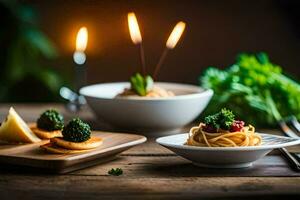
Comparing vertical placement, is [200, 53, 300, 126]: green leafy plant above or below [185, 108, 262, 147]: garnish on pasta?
above

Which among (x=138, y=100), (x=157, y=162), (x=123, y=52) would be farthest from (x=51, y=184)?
(x=123, y=52)

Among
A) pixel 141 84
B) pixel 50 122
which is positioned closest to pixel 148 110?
pixel 141 84

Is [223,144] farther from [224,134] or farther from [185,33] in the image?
[185,33]

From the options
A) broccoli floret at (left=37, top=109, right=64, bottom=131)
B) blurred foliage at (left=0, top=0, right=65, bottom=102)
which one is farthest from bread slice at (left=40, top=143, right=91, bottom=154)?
blurred foliage at (left=0, top=0, right=65, bottom=102)

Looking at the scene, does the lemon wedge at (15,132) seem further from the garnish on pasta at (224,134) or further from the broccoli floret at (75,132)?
the garnish on pasta at (224,134)

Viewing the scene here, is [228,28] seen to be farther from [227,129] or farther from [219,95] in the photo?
[227,129]

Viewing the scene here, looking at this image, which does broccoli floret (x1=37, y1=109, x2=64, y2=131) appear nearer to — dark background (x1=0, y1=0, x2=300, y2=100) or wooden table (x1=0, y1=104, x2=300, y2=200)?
wooden table (x1=0, y1=104, x2=300, y2=200)

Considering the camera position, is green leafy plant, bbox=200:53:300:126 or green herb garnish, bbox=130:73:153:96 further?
green leafy plant, bbox=200:53:300:126
